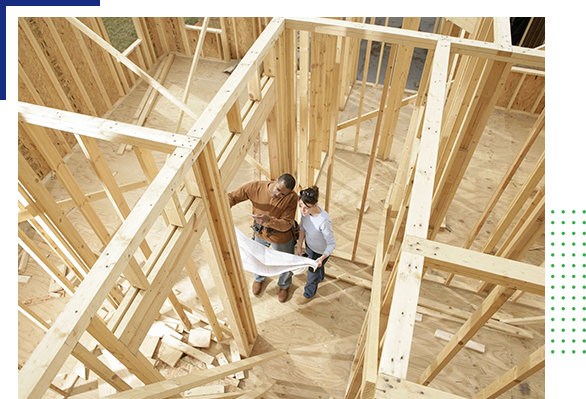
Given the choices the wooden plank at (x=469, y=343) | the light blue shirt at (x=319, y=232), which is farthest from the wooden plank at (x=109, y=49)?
the wooden plank at (x=469, y=343)

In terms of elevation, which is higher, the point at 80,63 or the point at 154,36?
the point at 154,36

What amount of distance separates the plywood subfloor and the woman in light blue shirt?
0.46m

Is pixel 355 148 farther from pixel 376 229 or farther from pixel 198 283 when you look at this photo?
pixel 198 283

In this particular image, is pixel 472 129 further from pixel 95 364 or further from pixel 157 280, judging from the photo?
pixel 95 364

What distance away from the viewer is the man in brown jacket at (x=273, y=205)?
3.61m

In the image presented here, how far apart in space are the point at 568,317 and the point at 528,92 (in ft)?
19.3

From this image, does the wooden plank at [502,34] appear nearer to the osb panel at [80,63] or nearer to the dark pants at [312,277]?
the dark pants at [312,277]

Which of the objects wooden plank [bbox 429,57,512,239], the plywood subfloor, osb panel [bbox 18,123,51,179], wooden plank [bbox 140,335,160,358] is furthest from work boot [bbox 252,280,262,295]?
osb panel [bbox 18,123,51,179]

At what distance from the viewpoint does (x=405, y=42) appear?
10.1 ft

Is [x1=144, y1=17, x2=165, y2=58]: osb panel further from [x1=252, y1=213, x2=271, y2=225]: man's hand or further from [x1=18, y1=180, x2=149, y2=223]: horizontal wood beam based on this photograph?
[x1=252, y1=213, x2=271, y2=225]: man's hand

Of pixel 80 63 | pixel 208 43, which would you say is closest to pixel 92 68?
pixel 80 63

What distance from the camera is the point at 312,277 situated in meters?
4.34

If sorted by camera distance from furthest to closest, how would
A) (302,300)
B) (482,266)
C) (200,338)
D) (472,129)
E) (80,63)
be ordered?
(80,63) < (302,300) < (200,338) < (472,129) < (482,266)

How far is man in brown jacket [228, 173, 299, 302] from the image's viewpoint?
142 inches
